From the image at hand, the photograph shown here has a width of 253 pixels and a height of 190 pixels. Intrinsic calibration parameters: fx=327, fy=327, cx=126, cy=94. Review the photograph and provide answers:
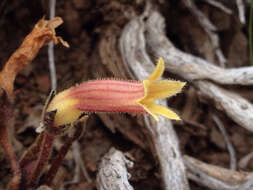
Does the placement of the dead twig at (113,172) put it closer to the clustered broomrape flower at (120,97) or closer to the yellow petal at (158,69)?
the clustered broomrape flower at (120,97)

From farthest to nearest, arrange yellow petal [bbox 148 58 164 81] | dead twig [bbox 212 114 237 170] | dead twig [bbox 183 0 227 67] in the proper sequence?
dead twig [bbox 183 0 227 67] → dead twig [bbox 212 114 237 170] → yellow petal [bbox 148 58 164 81]

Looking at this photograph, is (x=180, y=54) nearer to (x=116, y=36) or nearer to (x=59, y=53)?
(x=116, y=36)

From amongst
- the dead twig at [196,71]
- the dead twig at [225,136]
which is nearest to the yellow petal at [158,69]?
the dead twig at [196,71]

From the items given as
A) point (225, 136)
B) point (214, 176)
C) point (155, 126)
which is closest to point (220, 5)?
point (225, 136)

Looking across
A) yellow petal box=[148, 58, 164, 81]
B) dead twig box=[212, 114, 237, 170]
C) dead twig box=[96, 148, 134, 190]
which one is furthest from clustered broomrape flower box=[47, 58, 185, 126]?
dead twig box=[212, 114, 237, 170]

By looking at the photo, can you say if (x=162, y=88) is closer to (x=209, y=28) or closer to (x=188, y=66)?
(x=188, y=66)

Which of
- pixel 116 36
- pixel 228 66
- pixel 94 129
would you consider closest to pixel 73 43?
pixel 116 36

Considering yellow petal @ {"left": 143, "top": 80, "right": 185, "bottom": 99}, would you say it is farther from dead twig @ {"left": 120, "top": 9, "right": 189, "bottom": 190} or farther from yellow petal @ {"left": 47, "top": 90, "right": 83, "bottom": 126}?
dead twig @ {"left": 120, "top": 9, "right": 189, "bottom": 190}

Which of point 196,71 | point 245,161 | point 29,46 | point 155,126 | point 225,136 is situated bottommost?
point 245,161
